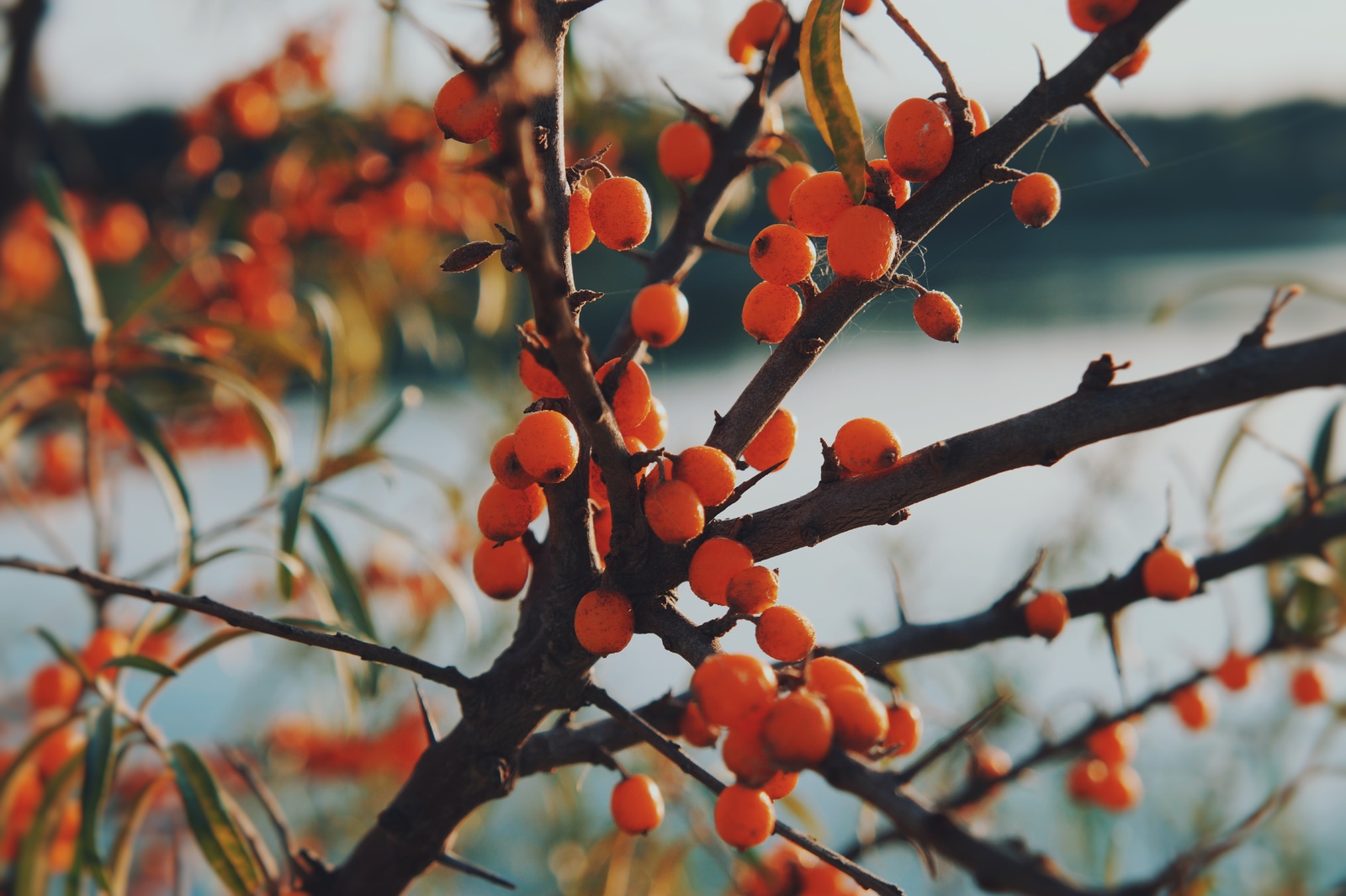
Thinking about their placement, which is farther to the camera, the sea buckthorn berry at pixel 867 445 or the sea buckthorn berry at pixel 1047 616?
the sea buckthorn berry at pixel 1047 616

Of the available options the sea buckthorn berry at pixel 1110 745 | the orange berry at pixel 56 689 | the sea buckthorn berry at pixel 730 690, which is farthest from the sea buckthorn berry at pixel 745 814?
the orange berry at pixel 56 689

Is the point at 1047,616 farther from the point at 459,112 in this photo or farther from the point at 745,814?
the point at 459,112

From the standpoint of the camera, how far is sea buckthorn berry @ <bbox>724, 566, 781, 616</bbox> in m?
0.37

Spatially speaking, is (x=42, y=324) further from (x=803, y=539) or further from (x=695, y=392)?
(x=695, y=392)

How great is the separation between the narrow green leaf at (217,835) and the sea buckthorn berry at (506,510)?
389 mm

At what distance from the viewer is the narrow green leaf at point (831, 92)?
0.40 m

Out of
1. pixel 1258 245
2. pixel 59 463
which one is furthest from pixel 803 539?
pixel 1258 245

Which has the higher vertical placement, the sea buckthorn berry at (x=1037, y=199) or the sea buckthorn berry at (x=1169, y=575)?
the sea buckthorn berry at (x=1037, y=199)

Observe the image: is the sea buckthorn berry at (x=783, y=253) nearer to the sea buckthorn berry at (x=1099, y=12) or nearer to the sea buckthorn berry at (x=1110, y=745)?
the sea buckthorn berry at (x=1099, y=12)

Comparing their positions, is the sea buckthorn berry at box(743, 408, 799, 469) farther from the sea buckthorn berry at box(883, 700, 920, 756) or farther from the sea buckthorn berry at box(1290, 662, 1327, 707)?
the sea buckthorn berry at box(1290, 662, 1327, 707)

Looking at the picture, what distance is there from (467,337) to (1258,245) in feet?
16.8

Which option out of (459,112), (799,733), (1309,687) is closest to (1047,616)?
(799,733)

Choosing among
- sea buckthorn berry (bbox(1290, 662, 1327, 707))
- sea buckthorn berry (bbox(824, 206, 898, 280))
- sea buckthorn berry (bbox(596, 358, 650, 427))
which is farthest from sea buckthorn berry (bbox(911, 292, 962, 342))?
sea buckthorn berry (bbox(1290, 662, 1327, 707))

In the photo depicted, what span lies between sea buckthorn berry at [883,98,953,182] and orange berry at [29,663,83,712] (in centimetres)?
109
